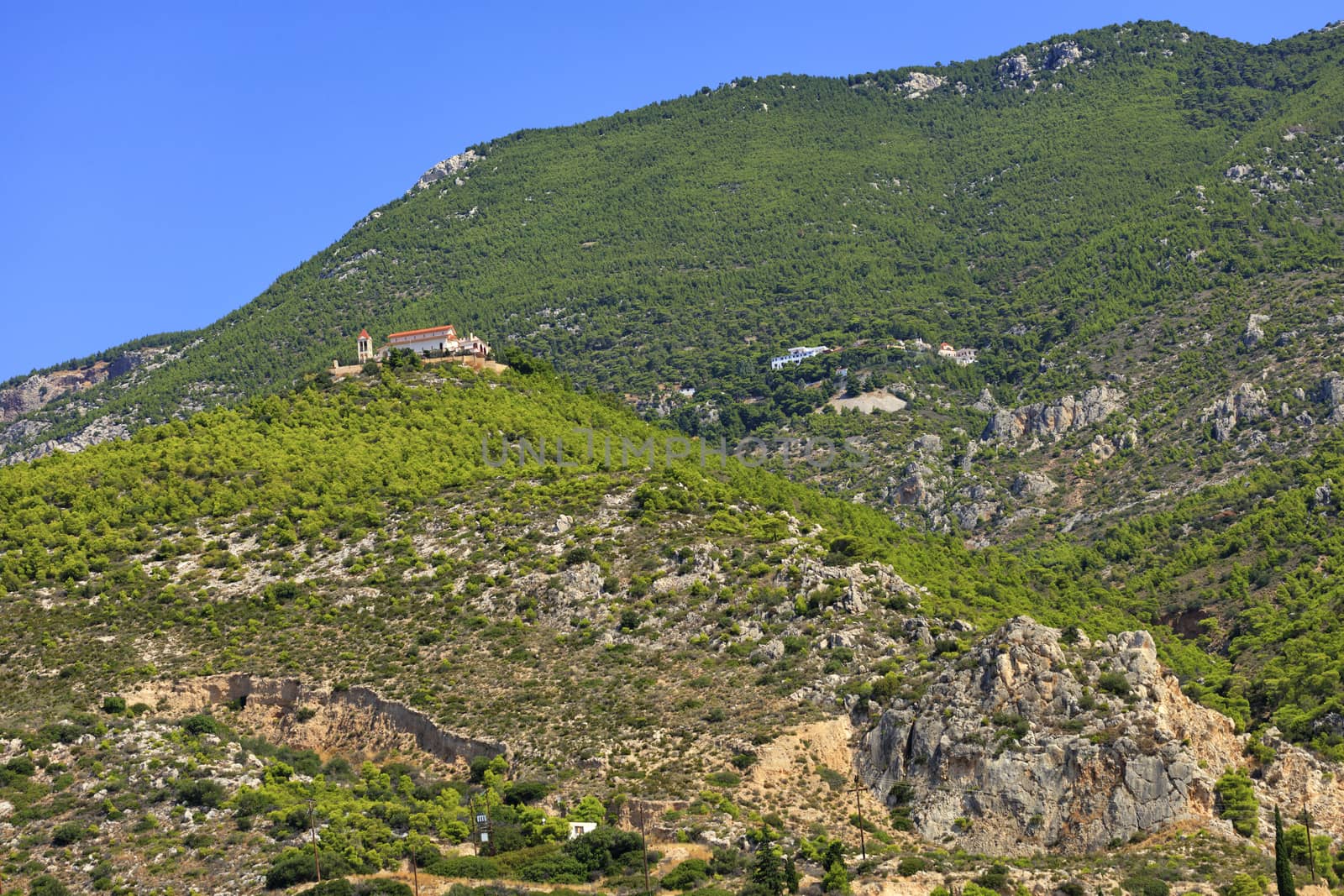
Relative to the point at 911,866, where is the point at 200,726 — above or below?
above

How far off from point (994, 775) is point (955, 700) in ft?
13.0

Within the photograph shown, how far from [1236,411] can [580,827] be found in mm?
84664

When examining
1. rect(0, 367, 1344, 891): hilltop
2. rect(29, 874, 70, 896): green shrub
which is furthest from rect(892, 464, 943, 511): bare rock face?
rect(29, 874, 70, 896): green shrub

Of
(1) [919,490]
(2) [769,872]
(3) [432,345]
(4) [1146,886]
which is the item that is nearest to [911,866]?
(2) [769,872]

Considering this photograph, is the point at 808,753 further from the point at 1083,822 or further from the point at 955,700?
the point at 1083,822

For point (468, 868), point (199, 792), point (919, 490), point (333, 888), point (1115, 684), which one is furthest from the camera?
point (919, 490)

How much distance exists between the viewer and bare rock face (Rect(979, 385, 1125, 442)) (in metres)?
152

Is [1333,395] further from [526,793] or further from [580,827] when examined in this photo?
[580,827]

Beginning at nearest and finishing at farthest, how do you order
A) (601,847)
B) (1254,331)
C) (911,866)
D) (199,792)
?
(911,866) → (601,847) → (199,792) → (1254,331)

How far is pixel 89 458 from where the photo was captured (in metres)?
112

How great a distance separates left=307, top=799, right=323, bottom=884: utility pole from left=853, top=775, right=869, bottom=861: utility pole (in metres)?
20.5

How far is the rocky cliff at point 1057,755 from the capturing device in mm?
70375

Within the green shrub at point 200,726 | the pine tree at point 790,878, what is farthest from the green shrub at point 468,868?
the green shrub at point 200,726

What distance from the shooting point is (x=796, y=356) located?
624 ft
